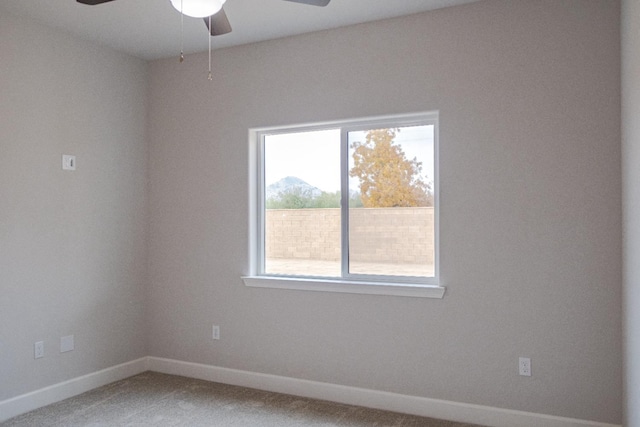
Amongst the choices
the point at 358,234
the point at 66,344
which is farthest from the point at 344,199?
the point at 66,344

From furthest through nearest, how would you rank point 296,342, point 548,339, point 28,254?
1. point 296,342
2. point 28,254
3. point 548,339

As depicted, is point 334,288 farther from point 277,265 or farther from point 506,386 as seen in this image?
point 506,386

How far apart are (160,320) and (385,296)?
2011mm

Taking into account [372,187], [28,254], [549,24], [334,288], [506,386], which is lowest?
[506,386]

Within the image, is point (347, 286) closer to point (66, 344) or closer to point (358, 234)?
point (358, 234)

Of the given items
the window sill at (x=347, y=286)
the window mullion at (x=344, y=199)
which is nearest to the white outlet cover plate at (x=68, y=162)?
the window sill at (x=347, y=286)

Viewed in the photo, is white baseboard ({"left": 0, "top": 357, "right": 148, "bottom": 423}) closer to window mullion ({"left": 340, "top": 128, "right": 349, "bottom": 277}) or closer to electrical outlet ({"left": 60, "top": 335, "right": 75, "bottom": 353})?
electrical outlet ({"left": 60, "top": 335, "right": 75, "bottom": 353})

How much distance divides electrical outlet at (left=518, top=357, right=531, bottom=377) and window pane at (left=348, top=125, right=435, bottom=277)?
29.2 inches

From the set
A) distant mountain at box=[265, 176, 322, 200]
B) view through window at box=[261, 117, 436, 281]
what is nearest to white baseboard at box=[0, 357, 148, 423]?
view through window at box=[261, 117, 436, 281]

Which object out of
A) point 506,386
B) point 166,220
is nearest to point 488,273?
point 506,386

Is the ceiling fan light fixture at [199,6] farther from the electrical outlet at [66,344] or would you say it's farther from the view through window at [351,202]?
the electrical outlet at [66,344]

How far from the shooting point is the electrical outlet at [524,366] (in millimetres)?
2945

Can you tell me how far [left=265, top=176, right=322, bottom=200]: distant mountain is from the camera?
376 centimetres

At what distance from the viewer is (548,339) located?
290cm
